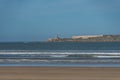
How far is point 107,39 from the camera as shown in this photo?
108938 mm

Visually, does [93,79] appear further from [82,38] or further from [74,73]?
[82,38]

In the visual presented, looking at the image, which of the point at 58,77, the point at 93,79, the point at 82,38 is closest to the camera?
the point at 93,79

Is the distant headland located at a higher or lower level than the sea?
higher

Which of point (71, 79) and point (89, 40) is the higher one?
point (89, 40)

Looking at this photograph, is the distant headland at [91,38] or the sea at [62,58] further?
the distant headland at [91,38]

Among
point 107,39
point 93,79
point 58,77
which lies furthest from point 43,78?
point 107,39

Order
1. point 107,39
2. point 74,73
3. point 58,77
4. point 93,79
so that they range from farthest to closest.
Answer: point 107,39, point 74,73, point 58,77, point 93,79

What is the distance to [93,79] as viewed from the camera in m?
15.8

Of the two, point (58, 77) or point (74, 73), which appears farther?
point (74, 73)

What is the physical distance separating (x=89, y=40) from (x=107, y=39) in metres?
5.30

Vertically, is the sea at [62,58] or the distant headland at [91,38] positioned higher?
the distant headland at [91,38]

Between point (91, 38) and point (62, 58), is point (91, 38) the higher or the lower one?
the higher one

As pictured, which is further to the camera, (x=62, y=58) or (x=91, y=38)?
(x=91, y=38)

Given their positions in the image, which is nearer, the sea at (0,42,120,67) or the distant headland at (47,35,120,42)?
the sea at (0,42,120,67)
